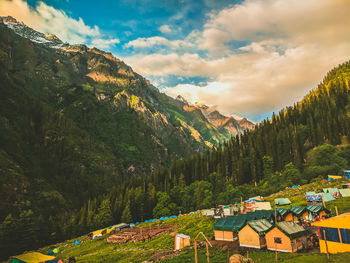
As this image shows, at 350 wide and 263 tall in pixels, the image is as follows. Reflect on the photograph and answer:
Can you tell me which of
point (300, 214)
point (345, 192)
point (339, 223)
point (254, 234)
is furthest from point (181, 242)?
point (345, 192)

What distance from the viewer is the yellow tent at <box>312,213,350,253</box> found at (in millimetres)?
25766

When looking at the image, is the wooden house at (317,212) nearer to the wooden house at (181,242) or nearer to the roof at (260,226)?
the roof at (260,226)

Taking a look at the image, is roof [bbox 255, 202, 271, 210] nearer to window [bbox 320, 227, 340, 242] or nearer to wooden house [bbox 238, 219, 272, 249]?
wooden house [bbox 238, 219, 272, 249]

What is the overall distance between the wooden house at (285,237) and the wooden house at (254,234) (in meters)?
1.03

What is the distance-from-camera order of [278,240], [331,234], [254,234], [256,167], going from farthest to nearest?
[256,167] < [254,234] < [278,240] < [331,234]

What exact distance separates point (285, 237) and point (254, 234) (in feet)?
14.5

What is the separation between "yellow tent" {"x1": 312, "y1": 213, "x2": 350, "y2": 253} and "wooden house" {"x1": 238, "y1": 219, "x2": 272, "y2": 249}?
7.18m

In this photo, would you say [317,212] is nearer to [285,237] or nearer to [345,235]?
[285,237]

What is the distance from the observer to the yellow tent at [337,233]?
25.8 metres

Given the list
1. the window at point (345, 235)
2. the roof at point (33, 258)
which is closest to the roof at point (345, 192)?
the window at point (345, 235)

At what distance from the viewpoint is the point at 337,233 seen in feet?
86.8

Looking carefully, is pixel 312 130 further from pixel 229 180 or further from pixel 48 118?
pixel 48 118

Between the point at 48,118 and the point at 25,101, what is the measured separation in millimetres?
22058

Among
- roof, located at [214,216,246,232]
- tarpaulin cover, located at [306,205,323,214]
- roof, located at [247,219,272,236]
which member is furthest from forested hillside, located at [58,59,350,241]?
roof, located at [247,219,272,236]
